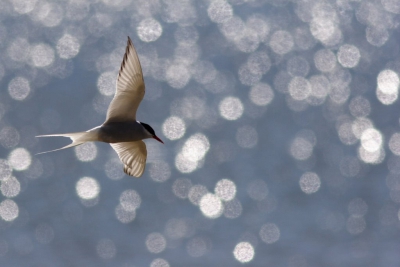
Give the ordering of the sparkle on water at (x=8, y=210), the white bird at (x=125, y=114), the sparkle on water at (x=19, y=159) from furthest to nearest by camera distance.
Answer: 1. the sparkle on water at (x=19, y=159)
2. the sparkle on water at (x=8, y=210)
3. the white bird at (x=125, y=114)

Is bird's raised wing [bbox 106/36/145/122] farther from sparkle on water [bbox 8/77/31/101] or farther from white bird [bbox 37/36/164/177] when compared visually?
sparkle on water [bbox 8/77/31/101]

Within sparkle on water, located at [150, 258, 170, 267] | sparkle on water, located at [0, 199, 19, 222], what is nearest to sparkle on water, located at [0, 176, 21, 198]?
sparkle on water, located at [0, 199, 19, 222]

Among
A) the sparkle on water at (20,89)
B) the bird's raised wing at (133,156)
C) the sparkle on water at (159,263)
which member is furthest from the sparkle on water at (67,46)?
the bird's raised wing at (133,156)

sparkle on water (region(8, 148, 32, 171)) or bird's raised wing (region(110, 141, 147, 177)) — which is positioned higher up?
bird's raised wing (region(110, 141, 147, 177))

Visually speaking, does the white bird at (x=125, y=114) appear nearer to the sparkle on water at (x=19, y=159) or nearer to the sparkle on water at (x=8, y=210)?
the sparkle on water at (x=8, y=210)

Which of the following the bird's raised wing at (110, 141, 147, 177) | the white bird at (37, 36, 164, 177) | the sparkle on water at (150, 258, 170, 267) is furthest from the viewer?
the sparkle on water at (150, 258, 170, 267)

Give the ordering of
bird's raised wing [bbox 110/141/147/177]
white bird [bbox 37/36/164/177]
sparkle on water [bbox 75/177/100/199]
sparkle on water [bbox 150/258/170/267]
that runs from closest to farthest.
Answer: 1. white bird [bbox 37/36/164/177]
2. bird's raised wing [bbox 110/141/147/177]
3. sparkle on water [bbox 150/258/170/267]
4. sparkle on water [bbox 75/177/100/199]

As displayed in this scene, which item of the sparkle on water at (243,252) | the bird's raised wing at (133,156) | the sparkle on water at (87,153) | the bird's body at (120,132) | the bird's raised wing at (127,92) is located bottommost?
the sparkle on water at (243,252)
